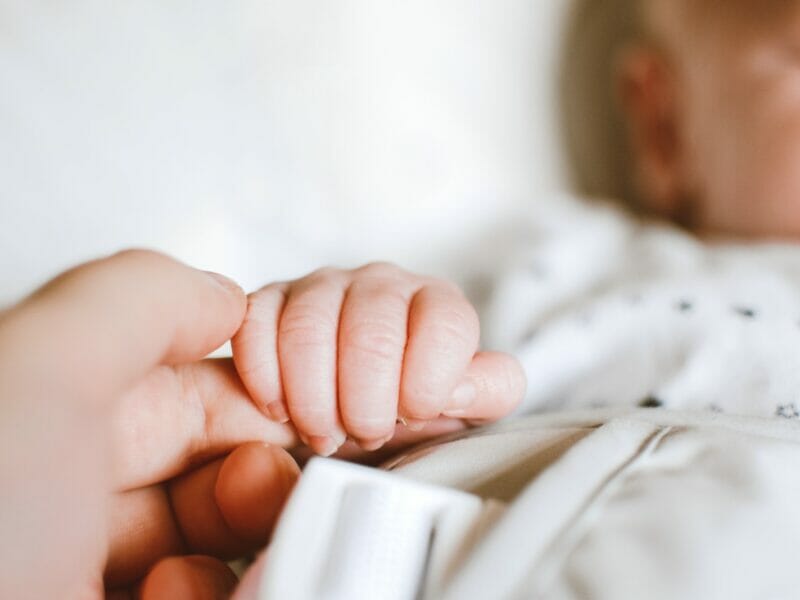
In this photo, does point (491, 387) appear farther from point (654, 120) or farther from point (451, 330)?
point (654, 120)

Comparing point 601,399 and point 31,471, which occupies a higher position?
point 31,471

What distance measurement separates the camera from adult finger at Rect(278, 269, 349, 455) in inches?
18.3

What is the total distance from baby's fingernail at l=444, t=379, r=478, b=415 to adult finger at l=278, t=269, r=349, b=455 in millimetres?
76

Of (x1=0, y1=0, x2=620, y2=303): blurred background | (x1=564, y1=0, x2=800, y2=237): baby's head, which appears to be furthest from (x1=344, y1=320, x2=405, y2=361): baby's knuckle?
(x1=564, y1=0, x2=800, y2=237): baby's head

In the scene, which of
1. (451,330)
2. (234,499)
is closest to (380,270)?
(451,330)

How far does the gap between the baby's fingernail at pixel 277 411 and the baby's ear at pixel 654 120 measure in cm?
65

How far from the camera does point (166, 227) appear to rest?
71cm

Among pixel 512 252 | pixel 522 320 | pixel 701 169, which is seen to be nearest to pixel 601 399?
pixel 522 320

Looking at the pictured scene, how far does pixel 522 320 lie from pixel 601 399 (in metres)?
0.14

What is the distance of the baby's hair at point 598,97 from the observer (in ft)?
3.29

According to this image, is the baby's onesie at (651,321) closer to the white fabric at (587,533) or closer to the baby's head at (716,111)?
the baby's head at (716,111)

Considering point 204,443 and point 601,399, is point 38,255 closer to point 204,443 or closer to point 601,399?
point 204,443

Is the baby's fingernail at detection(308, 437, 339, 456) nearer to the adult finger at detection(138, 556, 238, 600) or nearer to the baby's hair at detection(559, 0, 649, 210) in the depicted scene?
the adult finger at detection(138, 556, 238, 600)

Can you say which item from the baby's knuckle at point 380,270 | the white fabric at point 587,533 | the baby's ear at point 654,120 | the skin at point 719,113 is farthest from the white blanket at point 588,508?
the baby's ear at point 654,120
